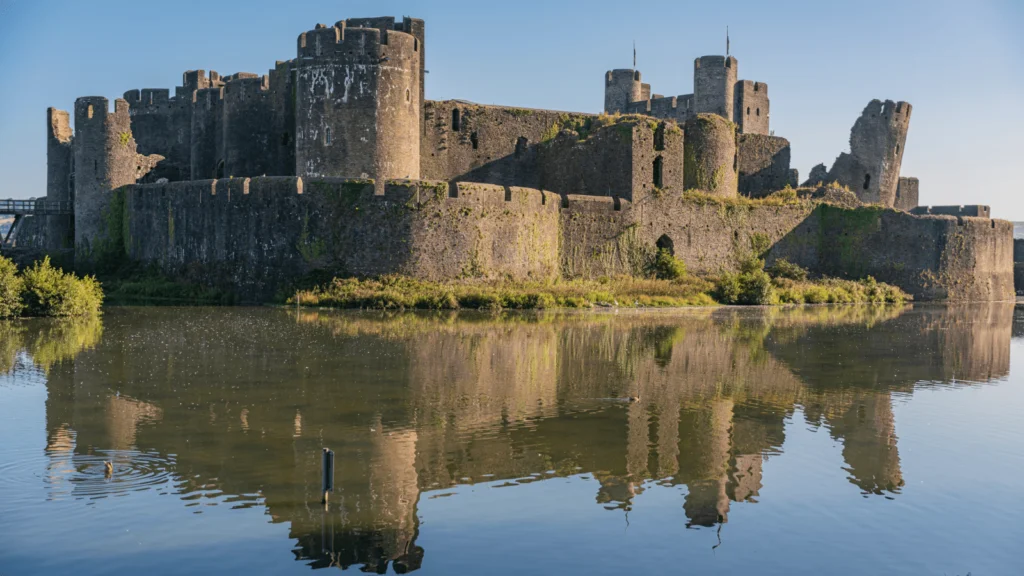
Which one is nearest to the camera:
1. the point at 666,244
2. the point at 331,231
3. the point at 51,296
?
the point at 51,296

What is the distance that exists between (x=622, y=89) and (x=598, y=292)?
24.2 meters

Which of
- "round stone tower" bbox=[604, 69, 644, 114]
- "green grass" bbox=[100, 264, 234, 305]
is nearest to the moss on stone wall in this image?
"round stone tower" bbox=[604, 69, 644, 114]

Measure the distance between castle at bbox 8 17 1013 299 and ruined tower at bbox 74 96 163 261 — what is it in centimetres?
7

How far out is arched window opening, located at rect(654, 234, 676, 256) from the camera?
122ft

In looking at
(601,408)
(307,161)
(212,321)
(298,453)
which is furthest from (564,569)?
(307,161)

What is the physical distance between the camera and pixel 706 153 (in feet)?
127

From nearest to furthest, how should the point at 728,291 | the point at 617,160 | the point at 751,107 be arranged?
the point at 728,291, the point at 617,160, the point at 751,107

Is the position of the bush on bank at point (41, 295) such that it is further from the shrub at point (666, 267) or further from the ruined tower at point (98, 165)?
the shrub at point (666, 267)

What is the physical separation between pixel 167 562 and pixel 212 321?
17173mm

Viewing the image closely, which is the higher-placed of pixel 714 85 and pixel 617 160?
pixel 714 85

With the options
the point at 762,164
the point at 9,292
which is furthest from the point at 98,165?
the point at 762,164

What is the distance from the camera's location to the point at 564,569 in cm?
829

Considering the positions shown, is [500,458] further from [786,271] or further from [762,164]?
[762,164]

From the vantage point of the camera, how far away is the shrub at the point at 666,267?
36.6m
